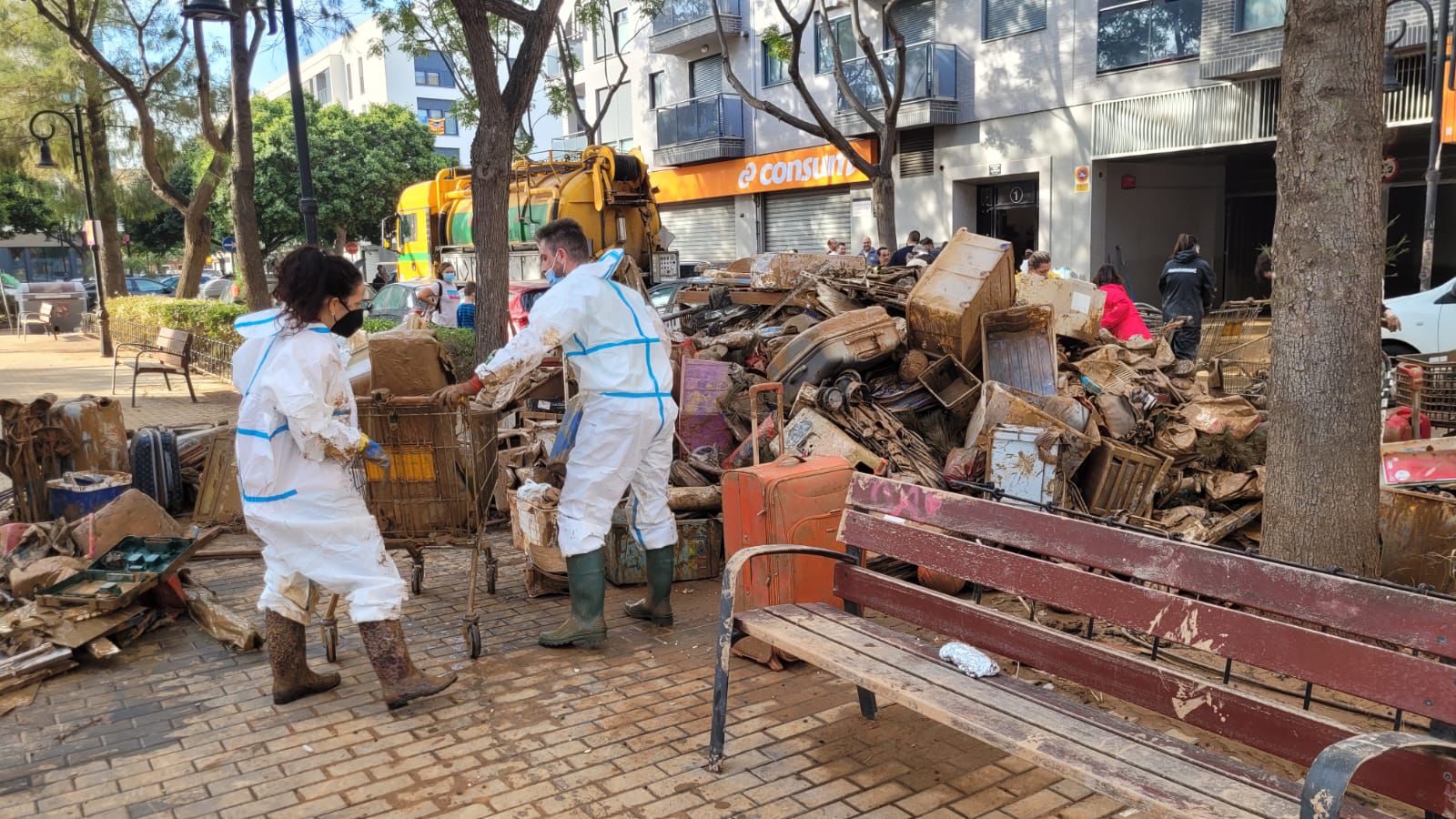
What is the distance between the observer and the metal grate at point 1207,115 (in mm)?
15961

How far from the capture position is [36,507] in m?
6.43

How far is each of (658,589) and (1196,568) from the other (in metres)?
2.66

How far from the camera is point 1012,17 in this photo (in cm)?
2120

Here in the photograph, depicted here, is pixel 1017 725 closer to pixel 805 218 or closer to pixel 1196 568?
pixel 1196 568

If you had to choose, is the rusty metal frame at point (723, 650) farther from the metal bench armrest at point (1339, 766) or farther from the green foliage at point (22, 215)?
the green foliage at point (22, 215)

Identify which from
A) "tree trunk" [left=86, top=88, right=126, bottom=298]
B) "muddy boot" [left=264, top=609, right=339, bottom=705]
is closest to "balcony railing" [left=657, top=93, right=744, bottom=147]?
"tree trunk" [left=86, top=88, right=126, bottom=298]

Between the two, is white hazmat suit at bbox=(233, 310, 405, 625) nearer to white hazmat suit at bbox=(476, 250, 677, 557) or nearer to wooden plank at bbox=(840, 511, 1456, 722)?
white hazmat suit at bbox=(476, 250, 677, 557)

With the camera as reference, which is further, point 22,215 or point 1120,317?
point 22,215

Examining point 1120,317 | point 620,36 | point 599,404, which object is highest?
point 620,36

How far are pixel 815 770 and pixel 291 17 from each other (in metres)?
8.30

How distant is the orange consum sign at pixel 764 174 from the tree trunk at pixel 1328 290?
18325 millimetres

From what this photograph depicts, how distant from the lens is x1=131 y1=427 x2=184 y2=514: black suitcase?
7301mm

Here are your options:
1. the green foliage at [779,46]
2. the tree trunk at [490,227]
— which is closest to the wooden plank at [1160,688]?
the tree trunk at [490,227]

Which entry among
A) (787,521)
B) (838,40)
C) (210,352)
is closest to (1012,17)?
(838,40)
